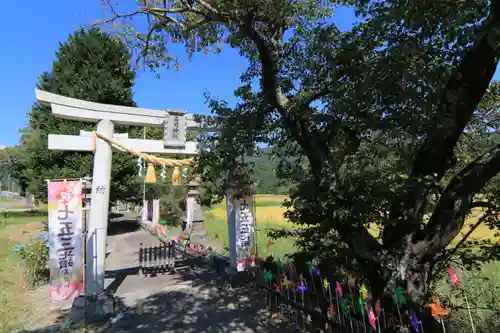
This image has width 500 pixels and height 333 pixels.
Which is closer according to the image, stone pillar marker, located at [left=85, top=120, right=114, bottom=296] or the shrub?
stone pillar marker, located at [left=85, top=120, right=114, bottom=296]

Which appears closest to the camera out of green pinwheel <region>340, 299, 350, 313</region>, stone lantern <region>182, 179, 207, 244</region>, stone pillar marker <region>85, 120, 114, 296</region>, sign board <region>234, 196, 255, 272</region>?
green pinwheel <region>340, 299, 350, 313</region>

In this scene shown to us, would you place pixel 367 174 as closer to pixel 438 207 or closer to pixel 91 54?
pixel 438 207

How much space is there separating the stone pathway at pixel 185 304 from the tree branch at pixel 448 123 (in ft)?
10.6

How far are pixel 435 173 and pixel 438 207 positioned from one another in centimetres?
35

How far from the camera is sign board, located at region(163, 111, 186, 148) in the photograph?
7.00 meters

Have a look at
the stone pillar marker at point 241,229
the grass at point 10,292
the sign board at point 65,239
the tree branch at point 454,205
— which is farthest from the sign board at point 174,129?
the tree branch at point 454,205

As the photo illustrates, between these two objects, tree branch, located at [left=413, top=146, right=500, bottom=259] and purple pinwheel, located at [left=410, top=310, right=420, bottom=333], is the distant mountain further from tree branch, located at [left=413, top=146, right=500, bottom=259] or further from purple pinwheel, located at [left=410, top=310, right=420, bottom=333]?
purple pinwheel, located at [left=410, top=310, right=420, bottom=333]

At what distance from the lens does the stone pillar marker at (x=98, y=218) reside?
6.12 meters

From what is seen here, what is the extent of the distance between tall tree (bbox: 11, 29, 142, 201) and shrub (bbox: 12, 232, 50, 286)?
567 centimetres

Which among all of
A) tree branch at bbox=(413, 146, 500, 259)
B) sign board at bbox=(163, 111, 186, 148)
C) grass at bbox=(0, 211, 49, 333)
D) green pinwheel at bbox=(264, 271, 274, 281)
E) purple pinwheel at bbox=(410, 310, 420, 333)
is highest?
sign board at bbox=(163, 111, 186, 148)

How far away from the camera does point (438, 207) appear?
3156 millimetres

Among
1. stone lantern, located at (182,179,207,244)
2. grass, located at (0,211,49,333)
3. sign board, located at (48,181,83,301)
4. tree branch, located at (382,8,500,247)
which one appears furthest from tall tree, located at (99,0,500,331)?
stone lantern, located at (182,179,207,244)

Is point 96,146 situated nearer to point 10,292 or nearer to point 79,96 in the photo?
point 10,292

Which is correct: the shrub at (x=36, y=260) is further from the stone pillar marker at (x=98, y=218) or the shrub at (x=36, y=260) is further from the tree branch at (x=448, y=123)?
the tree branch at (x=448, y=123)
